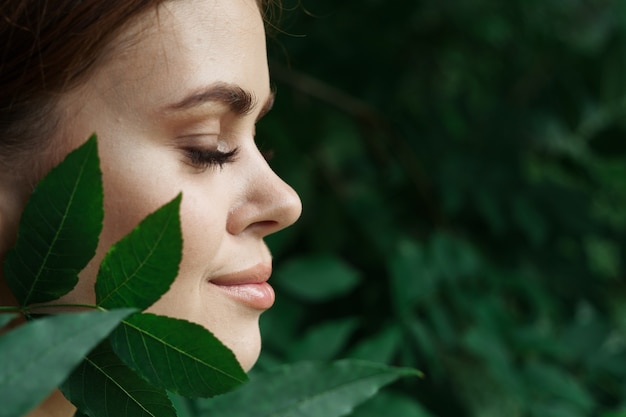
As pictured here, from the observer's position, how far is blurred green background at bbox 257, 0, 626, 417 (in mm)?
1124

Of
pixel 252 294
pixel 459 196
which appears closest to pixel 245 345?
pixel 252 294

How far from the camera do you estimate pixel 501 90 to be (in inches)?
62.9

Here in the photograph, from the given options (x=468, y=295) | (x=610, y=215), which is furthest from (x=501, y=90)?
(x=468, y=295)

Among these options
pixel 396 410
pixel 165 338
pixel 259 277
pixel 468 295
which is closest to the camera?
pixel 165 338

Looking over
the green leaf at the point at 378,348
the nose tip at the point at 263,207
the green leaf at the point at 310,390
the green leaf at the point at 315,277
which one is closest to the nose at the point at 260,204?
the nose tip at the point at 263,207

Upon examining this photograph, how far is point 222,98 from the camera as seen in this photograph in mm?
582

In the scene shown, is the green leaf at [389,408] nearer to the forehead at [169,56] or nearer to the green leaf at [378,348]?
the green leaf at [378,348]

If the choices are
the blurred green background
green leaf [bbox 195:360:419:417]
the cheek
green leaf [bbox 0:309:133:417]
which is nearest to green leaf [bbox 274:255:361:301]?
the blurred green background

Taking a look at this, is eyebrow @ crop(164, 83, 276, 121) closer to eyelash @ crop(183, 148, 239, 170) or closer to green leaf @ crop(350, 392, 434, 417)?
eyelash @ crop(183, 148, 239, 170)

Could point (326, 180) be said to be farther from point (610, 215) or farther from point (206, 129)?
point (206, 129)

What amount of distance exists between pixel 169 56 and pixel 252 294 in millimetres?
186

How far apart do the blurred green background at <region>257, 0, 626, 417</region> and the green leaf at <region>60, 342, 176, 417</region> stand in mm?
494

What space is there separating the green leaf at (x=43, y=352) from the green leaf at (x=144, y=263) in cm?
9

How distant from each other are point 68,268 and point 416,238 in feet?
3.52
